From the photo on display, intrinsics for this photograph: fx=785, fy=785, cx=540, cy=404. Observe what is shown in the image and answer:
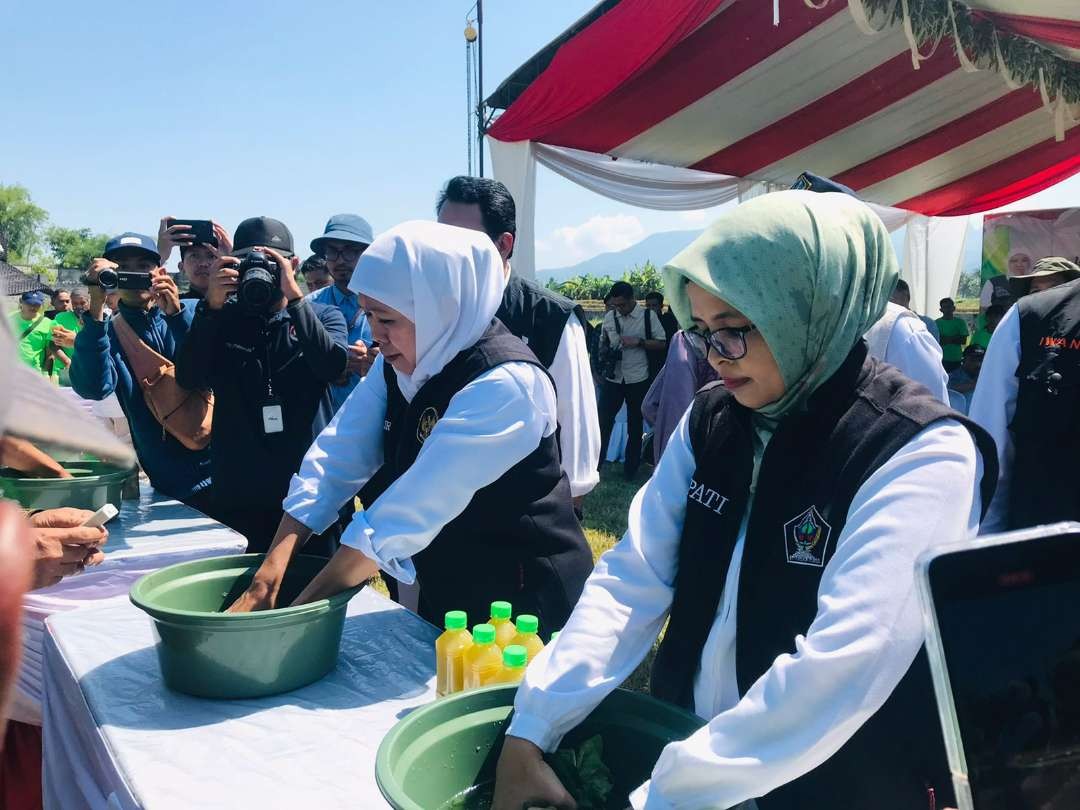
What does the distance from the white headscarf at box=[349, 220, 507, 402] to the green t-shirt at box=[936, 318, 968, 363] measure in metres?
7.26

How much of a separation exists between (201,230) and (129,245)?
264mm

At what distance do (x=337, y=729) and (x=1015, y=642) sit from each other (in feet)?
3.42

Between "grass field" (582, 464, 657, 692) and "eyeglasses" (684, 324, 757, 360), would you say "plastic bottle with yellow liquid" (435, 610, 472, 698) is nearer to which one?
"eyeglasses" (684, 324, 757, 360)

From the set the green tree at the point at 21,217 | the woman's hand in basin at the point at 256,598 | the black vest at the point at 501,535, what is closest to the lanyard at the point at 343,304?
the black vest at the point at 501,535

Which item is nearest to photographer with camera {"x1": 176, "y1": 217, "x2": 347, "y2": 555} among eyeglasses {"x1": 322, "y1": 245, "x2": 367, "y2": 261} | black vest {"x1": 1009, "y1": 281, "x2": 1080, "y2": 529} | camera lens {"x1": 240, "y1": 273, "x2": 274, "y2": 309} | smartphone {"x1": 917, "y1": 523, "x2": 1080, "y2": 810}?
camera lens {"x1": 240, "y1": 273, "x2": 274, "y2": 309}

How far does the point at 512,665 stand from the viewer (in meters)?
1.25

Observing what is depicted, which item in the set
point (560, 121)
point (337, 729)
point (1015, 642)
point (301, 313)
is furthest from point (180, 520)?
point (560, 121)

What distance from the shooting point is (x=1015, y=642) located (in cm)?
56

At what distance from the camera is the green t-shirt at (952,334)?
304 inches

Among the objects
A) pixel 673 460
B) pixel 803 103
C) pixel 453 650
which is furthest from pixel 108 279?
pixel 803 103

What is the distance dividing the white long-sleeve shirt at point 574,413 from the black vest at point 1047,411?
1.24 meters

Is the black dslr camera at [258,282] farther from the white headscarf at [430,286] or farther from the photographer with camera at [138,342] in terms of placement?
the white headscarf at [430,286]

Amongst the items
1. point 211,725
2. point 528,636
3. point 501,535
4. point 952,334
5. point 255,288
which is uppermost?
point 952,334

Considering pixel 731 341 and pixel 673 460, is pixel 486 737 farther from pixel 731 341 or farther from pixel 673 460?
pixel 731 341
